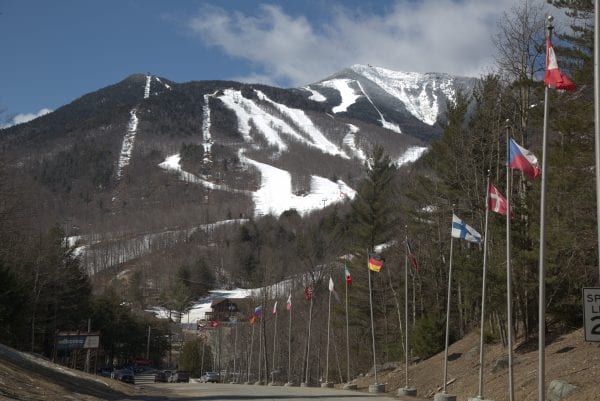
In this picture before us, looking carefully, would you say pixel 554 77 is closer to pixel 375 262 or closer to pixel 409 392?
pixel 409 392

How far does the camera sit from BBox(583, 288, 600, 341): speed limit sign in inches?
444

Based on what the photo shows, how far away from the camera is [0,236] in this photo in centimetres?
3966

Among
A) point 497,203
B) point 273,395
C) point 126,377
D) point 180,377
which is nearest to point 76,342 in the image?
point 126,377

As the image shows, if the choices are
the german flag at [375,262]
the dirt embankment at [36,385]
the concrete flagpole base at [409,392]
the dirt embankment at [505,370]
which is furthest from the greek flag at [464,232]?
the dirt embankment at [36,385]

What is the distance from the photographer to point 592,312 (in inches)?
446

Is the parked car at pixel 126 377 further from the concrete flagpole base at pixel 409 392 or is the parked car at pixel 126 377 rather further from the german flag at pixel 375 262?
the concrete flagpole base at pixel 409 392

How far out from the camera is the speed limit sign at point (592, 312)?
11.3 metres

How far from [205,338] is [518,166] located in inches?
3640

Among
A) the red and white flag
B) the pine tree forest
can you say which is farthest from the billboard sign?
the red and white flag

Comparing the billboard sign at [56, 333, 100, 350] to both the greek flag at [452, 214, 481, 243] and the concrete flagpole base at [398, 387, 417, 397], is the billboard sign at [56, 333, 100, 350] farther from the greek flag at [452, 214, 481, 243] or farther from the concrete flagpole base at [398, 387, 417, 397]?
the greek flag at [452, 214, 481, 243]

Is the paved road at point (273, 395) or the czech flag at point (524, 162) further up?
the czech flag at point (524, 162)

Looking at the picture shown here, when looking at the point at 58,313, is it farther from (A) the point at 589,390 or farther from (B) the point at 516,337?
(A) the point at 589,390

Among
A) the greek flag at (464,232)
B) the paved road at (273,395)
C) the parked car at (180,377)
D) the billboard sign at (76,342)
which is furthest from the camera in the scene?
the parked car at (180,377)

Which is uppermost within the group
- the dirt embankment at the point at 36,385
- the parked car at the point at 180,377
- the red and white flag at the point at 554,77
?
the red and white flag at the point at 554,77
